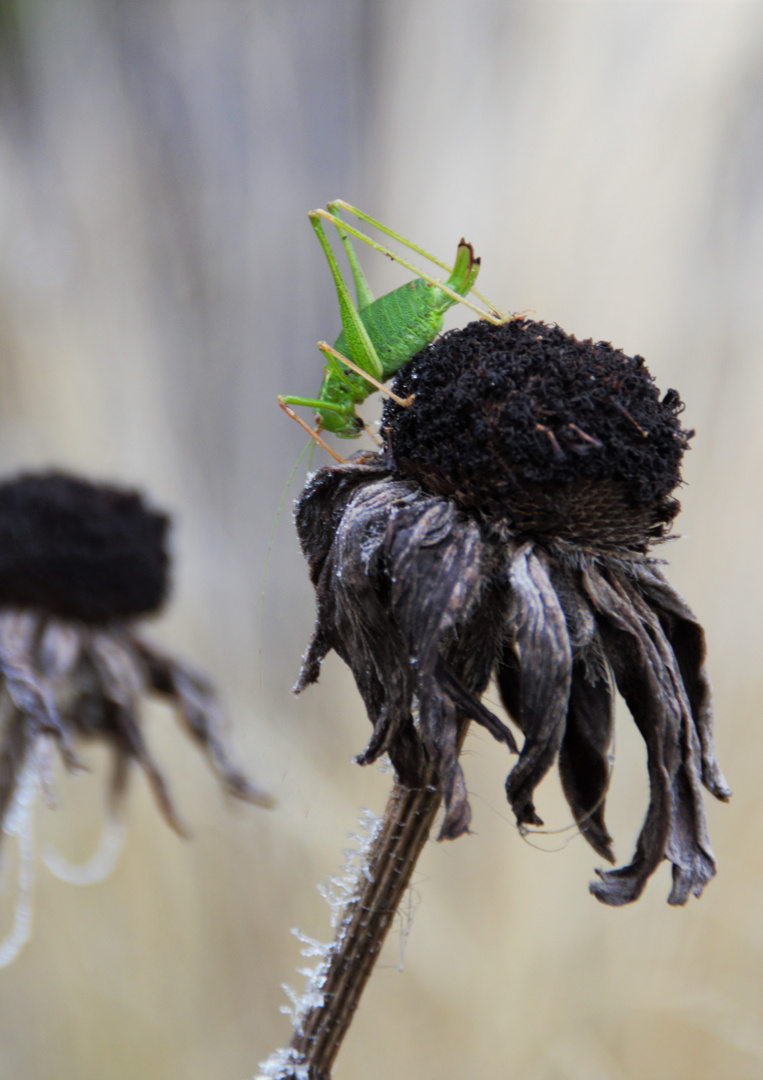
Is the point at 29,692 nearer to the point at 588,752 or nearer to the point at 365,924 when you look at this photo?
the point at 365,924

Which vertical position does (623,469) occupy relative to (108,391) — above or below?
below

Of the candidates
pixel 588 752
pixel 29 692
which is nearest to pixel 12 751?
pixel 29 692

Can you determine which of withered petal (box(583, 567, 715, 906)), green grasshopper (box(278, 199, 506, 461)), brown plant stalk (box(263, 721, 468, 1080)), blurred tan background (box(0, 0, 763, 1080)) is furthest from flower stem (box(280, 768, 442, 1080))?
blurred tan background (box(0, 0, 763, 1080))

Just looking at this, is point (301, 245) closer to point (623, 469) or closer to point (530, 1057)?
point (623, 469)

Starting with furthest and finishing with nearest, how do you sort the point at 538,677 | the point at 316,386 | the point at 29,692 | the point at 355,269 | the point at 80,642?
the point at 316,386
the point at 80,642
the point at 29,692
the point at 355,269
the point at 538,677

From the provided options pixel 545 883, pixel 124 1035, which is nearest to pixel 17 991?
pixel 124 1035

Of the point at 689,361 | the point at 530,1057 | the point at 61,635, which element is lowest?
the point at 530,1057
